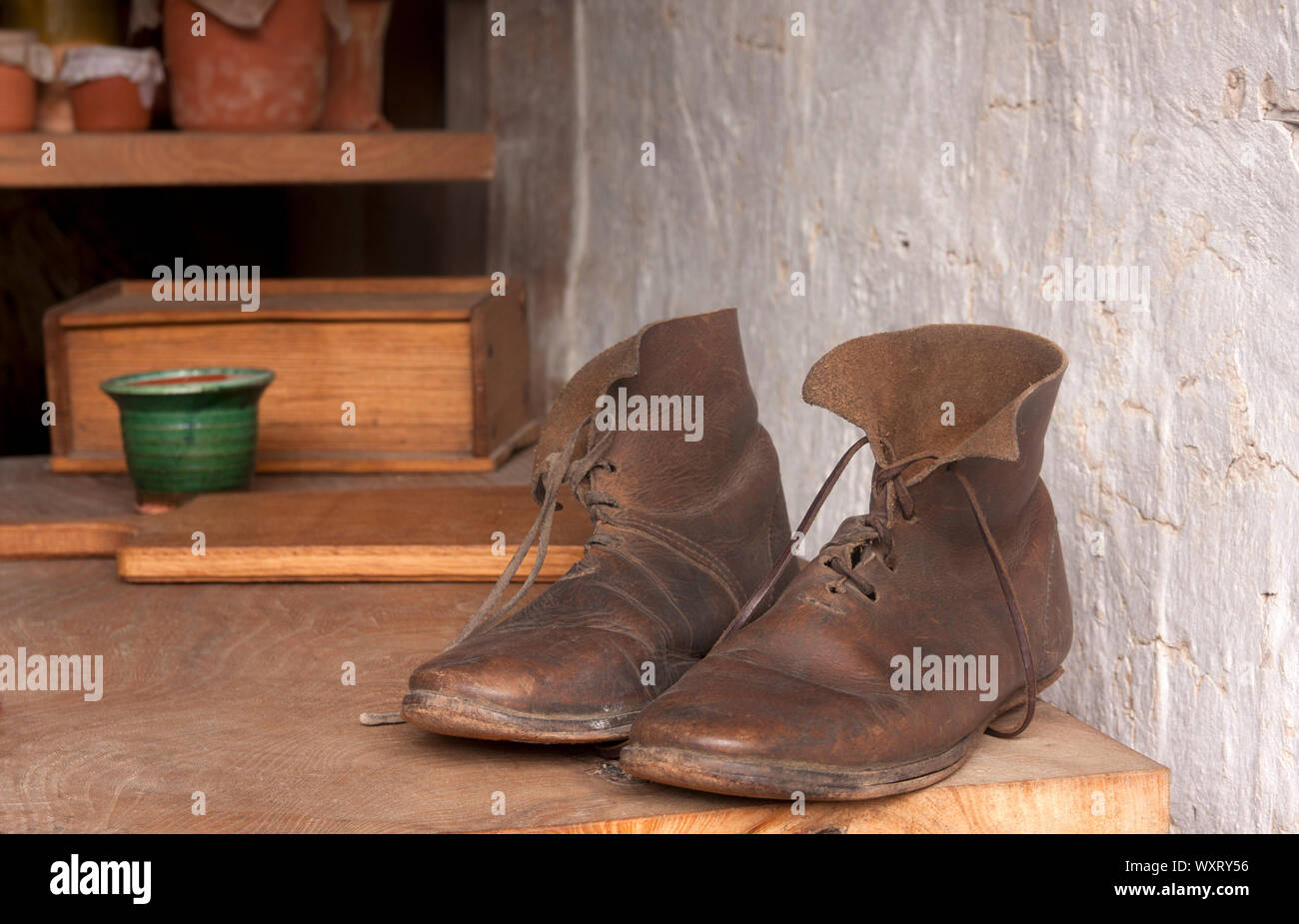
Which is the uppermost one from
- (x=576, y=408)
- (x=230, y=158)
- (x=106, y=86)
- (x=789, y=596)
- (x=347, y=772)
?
(x=106, y=86)

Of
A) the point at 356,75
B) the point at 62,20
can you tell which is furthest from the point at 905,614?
the point at 62,20

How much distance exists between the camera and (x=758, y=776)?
0.73 metres

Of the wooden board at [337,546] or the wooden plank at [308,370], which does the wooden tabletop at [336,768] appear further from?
the wooden plank at [308,370]

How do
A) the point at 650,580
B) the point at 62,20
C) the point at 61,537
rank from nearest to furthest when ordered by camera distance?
1. the point at 650,580
2. the point at 61,537
3. the point at 62,20

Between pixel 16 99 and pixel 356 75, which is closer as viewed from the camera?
pixel 16 99

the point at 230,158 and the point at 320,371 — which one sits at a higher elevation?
the point at 230,158

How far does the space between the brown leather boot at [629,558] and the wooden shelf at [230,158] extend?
1.10m

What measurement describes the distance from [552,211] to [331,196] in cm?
150

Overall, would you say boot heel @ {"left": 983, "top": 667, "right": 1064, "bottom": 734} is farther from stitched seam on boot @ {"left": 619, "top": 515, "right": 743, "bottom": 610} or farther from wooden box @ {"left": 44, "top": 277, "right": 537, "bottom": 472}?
wooden box @ {"left": 44, "top": 277, "right": 537, "bottom": 472}

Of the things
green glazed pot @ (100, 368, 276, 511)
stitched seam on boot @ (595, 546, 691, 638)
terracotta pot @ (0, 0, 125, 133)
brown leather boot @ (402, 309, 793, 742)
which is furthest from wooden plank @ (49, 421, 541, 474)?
stitched seam on boot @ (595, 546, 691, 638)

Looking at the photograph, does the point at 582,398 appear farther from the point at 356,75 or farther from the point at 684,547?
the point at 356,75

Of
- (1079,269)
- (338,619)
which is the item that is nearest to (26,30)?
(338,619)

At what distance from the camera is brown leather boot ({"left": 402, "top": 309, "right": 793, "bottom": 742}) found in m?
0.83

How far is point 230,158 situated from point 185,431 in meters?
0.62
